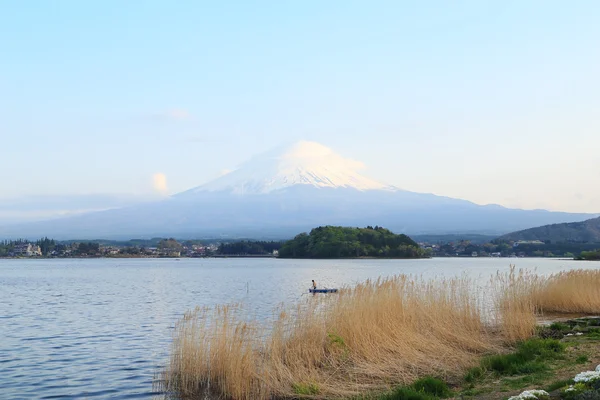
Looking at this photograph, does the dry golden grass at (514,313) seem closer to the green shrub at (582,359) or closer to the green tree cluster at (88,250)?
the green shrub at (582,359)

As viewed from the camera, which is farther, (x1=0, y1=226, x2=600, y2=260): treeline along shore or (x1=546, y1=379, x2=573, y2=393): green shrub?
(x1=0, y1=226, x2=600, y2=260): treeline along shore

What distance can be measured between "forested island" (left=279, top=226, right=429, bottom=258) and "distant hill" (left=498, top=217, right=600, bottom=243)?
56933mm

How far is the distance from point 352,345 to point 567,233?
183 meters

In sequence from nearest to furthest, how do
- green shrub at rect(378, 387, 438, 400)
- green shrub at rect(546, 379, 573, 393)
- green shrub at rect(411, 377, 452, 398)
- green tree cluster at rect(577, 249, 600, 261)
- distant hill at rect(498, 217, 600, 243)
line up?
green shrub at rect(546, 379, 573, 393)
green shrub at rect(378, 387, 438, 400)
green shrub at rect(411, 377, 452, 398)
green tree cluster at rect(577, 249, 600, 261)
distant hill at rect(498, 217, 600, 243)

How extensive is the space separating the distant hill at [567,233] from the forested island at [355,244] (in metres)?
56.9

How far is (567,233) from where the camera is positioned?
180250 mm

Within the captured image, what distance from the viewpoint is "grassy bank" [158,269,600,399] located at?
11.9m

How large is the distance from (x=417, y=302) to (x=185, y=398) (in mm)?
6093

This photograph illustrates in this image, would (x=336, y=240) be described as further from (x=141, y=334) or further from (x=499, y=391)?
(x=499, y=391)

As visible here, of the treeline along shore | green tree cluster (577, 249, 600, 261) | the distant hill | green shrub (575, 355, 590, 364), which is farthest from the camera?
the distant hill

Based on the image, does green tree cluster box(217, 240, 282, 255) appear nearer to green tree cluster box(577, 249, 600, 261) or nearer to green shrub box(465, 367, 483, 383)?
green tree cluster box(577, 249, 600, 261)

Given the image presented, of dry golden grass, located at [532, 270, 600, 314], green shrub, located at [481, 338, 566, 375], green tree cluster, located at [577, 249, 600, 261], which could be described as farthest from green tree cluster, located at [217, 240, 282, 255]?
green shrub, located at [481, 338, 566, 375]

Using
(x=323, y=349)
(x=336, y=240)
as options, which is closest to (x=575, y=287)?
(x=323, y=349)

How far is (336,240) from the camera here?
134 metres
